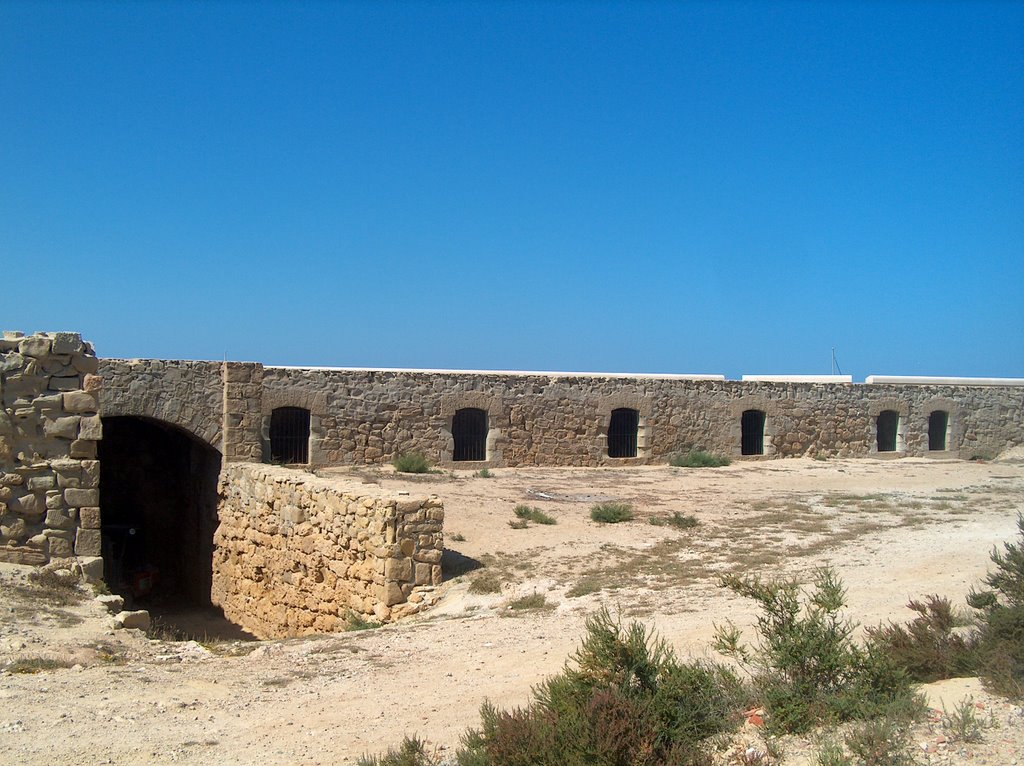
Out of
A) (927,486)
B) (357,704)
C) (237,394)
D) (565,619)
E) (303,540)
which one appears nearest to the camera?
(357,704)

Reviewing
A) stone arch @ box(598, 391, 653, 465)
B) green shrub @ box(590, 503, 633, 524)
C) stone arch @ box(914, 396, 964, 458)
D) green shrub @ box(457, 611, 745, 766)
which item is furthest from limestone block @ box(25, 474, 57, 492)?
stone arch @ box(914, 396, 964, 458)

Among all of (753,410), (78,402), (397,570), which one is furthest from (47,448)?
(753,410)

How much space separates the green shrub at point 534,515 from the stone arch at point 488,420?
16.8 feet

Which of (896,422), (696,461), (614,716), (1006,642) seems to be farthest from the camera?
(896,422)

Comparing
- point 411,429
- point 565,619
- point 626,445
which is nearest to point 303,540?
point 565,619

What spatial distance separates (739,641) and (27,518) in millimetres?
6599

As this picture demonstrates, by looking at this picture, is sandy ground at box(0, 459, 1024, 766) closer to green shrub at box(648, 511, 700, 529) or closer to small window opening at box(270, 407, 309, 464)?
green shrub at box(648, 511, 700, 529)

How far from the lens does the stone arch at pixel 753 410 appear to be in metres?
19.7

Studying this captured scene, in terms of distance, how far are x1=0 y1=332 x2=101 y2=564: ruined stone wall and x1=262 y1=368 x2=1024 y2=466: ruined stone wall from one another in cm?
661

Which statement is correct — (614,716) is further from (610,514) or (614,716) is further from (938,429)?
(938,429)

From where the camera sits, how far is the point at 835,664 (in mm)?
3969

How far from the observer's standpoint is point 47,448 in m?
7.81

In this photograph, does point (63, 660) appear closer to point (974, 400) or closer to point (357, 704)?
point (357, 704)

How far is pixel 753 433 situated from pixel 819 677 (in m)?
17.1
